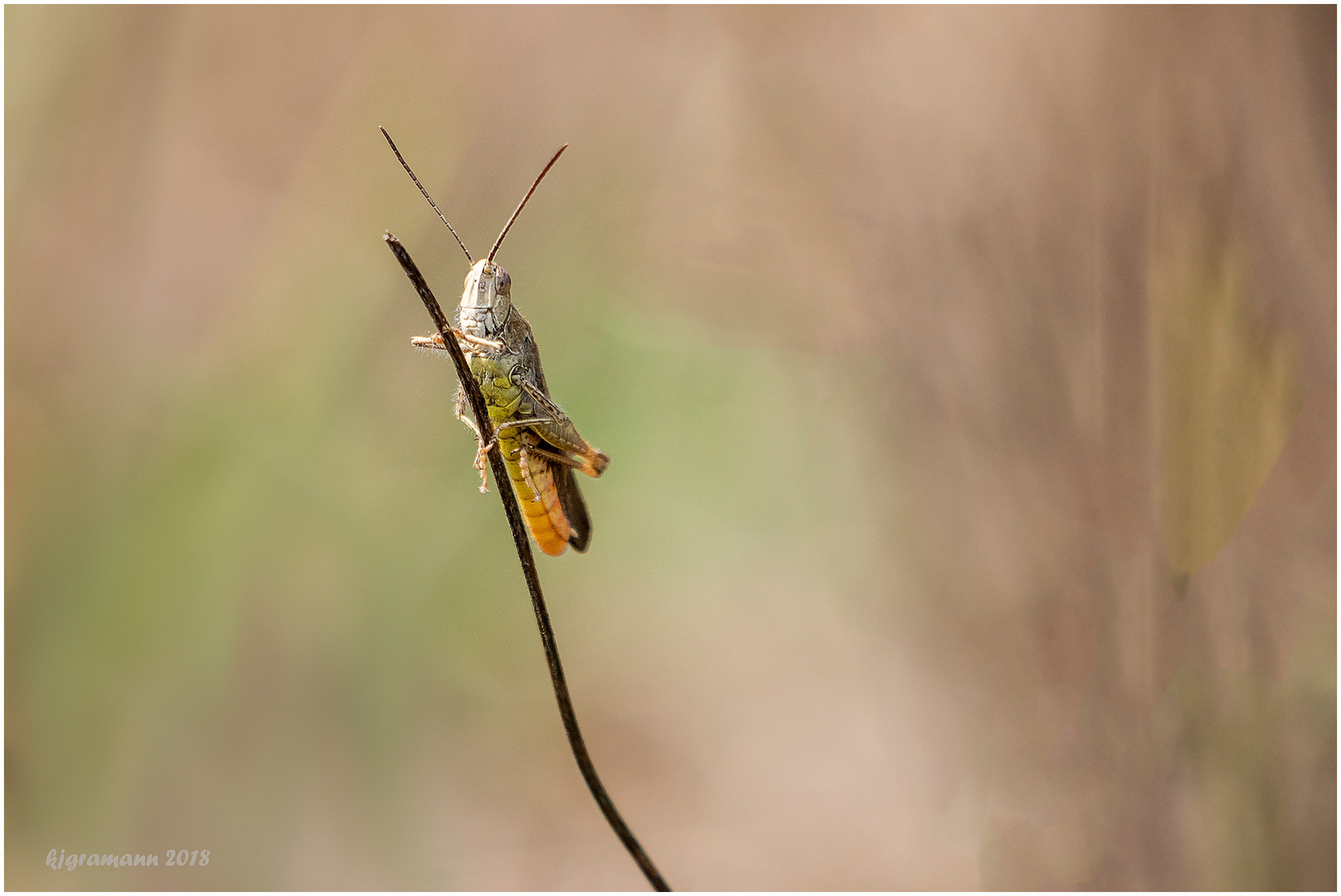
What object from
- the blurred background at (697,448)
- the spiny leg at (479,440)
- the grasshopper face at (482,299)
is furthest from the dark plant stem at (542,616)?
the blurred background at (697,448)

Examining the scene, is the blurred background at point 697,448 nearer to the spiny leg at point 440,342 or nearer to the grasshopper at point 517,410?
the grasshopper at point 517,410

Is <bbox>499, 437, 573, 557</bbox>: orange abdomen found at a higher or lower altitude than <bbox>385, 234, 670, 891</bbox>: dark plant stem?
lower

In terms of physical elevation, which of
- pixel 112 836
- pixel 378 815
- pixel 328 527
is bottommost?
pixel 112 836

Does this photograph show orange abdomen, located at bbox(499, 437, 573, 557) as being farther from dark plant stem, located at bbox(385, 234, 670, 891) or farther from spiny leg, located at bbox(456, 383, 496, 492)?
dark plant stem, located at bbox(385, 234, 670, 891)

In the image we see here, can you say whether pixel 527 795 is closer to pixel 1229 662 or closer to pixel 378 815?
pixel 378 815

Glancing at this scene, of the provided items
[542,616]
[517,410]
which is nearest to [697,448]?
[517,410]

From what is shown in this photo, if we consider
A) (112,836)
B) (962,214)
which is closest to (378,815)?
(112,836)

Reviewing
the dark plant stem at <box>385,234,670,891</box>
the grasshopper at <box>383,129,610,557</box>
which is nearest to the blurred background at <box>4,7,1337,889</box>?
the grasshopper at <box>383,129,610,557</box>
